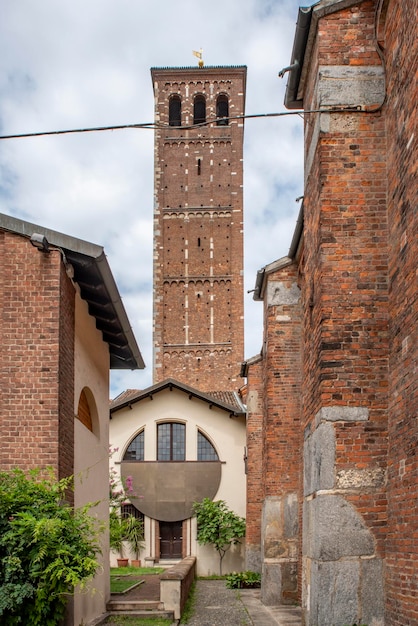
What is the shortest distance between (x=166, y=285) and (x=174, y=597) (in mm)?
31644

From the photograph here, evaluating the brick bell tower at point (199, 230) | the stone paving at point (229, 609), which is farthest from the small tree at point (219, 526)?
the brick bell tower at point (199, 230)

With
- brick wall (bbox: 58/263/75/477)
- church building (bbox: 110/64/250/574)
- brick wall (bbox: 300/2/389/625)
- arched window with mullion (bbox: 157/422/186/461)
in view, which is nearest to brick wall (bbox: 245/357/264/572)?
arched window with mullion (bbox: 157/422/186/461)

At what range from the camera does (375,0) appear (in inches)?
316

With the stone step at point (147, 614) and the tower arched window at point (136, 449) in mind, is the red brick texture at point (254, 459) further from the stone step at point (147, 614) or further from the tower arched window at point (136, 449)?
the tower arched window at point (136, 449)

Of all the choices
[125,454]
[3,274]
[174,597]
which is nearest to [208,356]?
[125,454]

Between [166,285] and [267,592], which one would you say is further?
[166,285]

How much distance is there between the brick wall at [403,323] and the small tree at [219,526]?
20003 millimetres

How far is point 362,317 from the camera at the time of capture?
7.50 metres

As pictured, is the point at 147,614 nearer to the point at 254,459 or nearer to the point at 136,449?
the point at 254,459

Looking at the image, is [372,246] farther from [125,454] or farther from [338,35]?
[125,454]

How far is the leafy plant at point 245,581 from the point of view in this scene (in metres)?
20.4

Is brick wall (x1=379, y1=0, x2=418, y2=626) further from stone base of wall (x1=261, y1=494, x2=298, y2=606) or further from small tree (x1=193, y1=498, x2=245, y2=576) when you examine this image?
small tree (x1=193, y1=498, x2=245, y2=576)

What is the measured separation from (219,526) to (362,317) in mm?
20451

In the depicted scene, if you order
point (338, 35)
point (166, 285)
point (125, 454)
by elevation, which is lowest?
point (125, 454)
